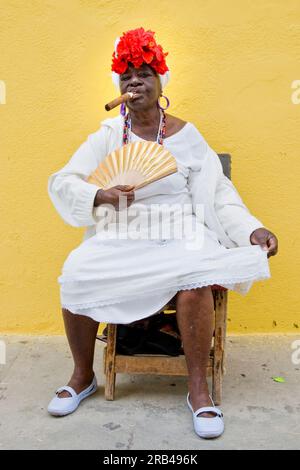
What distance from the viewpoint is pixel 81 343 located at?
2945 mm

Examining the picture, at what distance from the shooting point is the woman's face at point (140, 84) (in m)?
3.03

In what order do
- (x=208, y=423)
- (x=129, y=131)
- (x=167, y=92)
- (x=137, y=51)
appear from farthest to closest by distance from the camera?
(x=167, y=92) → (x=129, y=131) → (x=137, y=51) → (x=208, y=423)

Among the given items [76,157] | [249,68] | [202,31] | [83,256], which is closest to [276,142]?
[249,68]

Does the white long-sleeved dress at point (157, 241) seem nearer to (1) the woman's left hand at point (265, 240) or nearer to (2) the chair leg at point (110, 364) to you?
(1) the woman's left hand at point (265, 240)

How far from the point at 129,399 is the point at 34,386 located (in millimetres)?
509

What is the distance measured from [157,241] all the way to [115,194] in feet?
1.05

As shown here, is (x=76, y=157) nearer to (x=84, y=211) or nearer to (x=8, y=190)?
(x=84, y=211)

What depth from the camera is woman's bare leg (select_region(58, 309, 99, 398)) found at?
114 inches

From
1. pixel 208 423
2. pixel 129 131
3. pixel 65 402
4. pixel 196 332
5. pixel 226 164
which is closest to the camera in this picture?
pixel 208 423

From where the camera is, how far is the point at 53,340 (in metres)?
3.78

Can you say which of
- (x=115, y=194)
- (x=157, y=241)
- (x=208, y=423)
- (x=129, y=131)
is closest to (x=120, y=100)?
(x=129, y=131)

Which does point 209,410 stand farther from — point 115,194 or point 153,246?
point 115,194

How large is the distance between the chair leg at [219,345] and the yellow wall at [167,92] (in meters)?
0.85

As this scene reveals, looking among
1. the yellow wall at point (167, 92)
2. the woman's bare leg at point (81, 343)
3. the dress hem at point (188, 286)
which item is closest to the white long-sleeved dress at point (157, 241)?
the dress hem at point (188, 286)
